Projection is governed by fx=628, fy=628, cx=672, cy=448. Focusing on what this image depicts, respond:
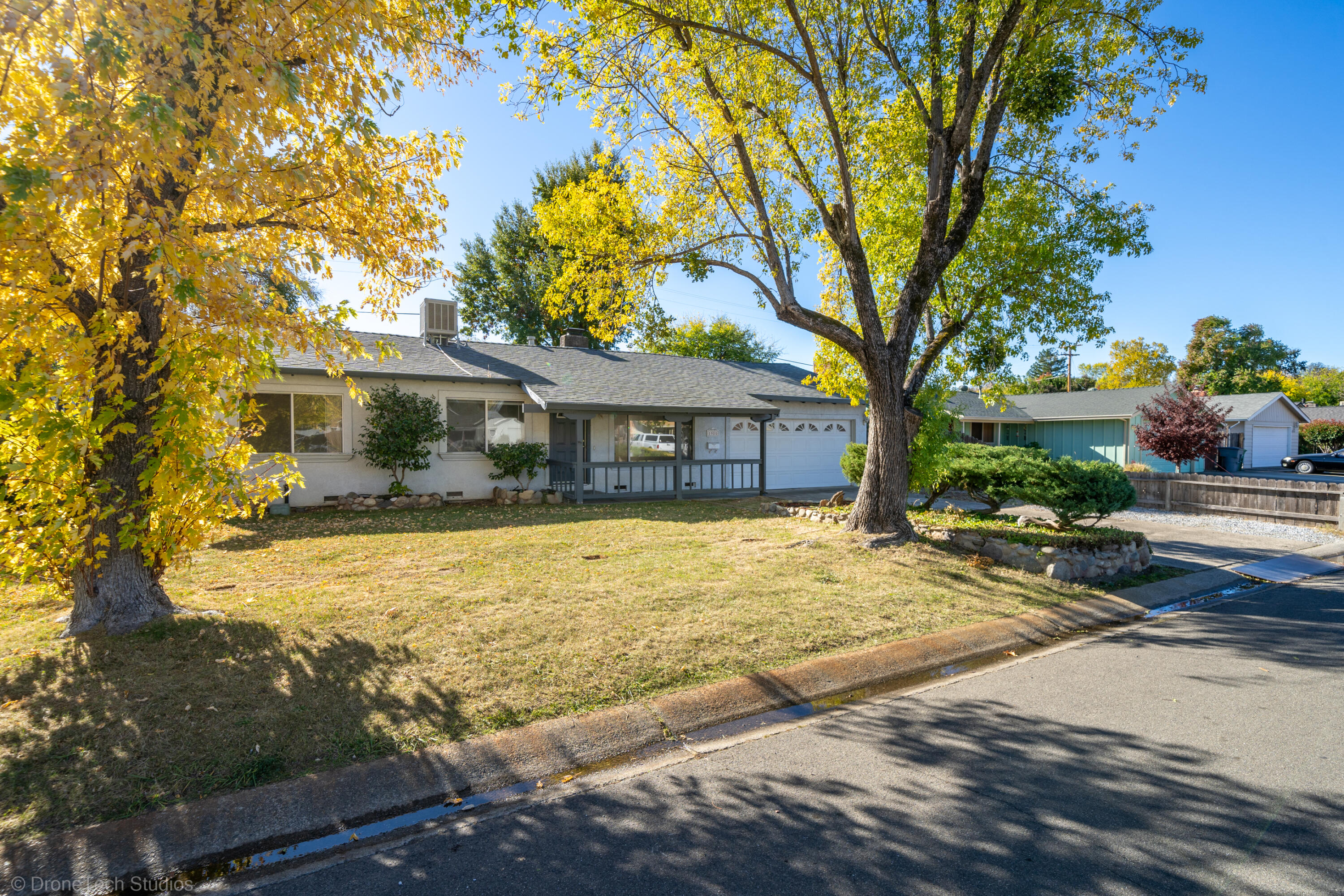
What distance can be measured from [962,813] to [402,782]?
2882 millimetres

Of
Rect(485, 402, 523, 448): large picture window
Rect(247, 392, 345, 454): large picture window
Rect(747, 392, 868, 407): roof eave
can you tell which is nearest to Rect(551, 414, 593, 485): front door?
Rect(485, 402, 523, 448): large picture window

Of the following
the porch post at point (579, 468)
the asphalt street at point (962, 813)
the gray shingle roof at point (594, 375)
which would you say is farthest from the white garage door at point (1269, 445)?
the asphalt street at point (962, 813)

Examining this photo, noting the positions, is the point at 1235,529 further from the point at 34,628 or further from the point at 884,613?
the point at 34,628

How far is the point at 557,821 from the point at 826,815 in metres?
1.33

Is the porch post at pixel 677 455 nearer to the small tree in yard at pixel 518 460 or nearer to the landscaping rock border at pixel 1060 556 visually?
the small tree in yard at pixel 518 460

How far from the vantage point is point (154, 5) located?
377 cm

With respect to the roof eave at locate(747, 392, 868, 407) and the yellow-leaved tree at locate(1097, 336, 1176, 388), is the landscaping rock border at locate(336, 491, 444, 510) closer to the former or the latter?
the roof eave at locate(747, 392, 868, 407)

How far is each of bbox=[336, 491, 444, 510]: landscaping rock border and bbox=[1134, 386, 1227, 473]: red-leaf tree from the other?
71.2 feet

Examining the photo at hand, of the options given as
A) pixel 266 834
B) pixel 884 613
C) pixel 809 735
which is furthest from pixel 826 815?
pixel 884 613

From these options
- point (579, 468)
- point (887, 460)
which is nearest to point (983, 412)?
point (579, 468)

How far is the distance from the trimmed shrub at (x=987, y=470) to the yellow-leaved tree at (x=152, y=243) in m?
8.90

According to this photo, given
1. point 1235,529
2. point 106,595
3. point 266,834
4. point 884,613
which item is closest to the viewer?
point 266,834

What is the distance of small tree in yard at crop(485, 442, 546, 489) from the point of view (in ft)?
47.8

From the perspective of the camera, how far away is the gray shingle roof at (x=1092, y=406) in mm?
26891
